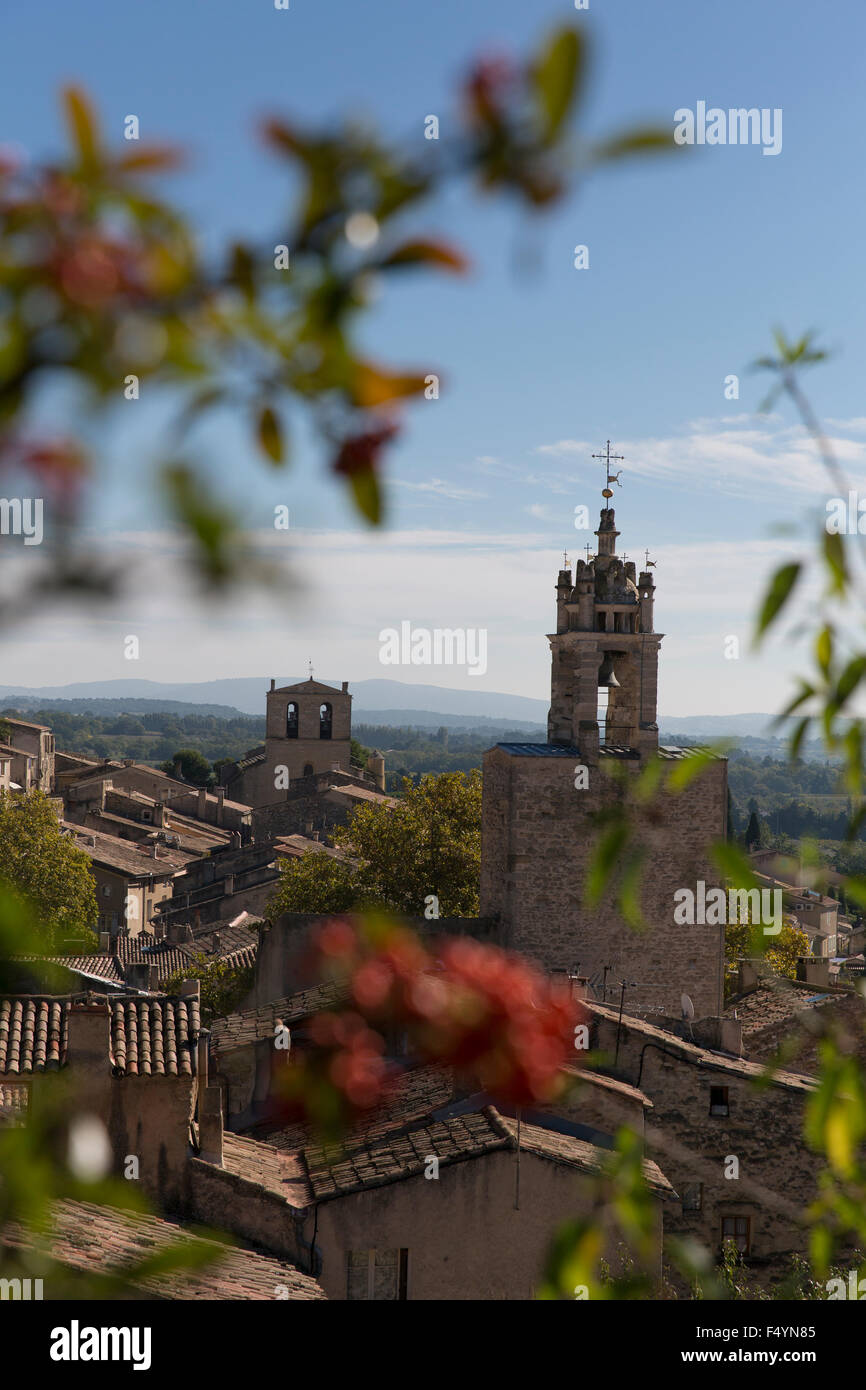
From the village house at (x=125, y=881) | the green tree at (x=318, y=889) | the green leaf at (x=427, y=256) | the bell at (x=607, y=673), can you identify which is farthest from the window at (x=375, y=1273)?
the village house at (x=125, y=881)

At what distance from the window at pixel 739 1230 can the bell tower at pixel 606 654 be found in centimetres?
781

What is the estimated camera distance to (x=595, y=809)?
20.8m

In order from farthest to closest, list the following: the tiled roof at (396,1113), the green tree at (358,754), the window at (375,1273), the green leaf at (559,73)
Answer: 1. the green tree at (358,754)
2. the tiled roof at (396,1113)
3. the window at (375,1273)
4. the green leaf at (559,73)

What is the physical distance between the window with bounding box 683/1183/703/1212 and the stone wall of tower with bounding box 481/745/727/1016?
6.04m

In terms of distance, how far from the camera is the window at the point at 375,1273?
35.7 ft

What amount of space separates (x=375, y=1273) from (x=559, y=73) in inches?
439

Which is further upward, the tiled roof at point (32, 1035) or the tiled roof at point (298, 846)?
the tiled roof at point (32, 1035)

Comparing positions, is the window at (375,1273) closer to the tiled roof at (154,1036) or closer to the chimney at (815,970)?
the tiled roof at (154,1036)

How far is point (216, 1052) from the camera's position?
1552cm

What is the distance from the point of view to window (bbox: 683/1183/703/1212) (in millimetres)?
14070

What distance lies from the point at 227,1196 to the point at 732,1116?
18.2ft

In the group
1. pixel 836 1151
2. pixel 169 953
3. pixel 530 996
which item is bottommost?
pixel 169 953
